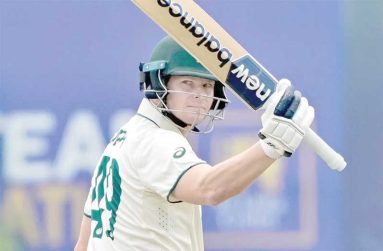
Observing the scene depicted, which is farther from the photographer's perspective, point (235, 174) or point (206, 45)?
point (206, 45)

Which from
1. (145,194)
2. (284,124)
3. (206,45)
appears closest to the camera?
(284,124)

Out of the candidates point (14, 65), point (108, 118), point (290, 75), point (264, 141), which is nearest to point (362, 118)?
→ point (290, 75)

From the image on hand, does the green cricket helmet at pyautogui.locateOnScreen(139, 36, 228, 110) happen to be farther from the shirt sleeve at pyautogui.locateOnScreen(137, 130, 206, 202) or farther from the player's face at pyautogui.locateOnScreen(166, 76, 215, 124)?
the shirt sleeve at pyautogui.locateOnScreen(137, 130, 206, 202)

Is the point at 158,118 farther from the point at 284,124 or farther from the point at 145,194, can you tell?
the point at 284,124

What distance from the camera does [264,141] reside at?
8.15 feet

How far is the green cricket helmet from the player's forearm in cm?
40

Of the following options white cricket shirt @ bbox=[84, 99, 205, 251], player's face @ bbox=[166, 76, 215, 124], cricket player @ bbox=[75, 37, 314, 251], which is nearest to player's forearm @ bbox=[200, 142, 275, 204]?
cricket player @ bbox=[75, 37, 314, 251]

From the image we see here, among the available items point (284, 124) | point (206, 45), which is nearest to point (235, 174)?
point (284, 124)

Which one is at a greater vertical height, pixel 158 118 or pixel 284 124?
pixel 284 124

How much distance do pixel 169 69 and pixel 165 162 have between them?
0.33m

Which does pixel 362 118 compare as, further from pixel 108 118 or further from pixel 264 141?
pixel 264 141

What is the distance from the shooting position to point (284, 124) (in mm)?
2453

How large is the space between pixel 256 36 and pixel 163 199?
7.13 feet

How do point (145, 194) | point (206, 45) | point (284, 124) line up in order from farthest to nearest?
point (145, 194) < point (206, 45) < point (284, 124)
